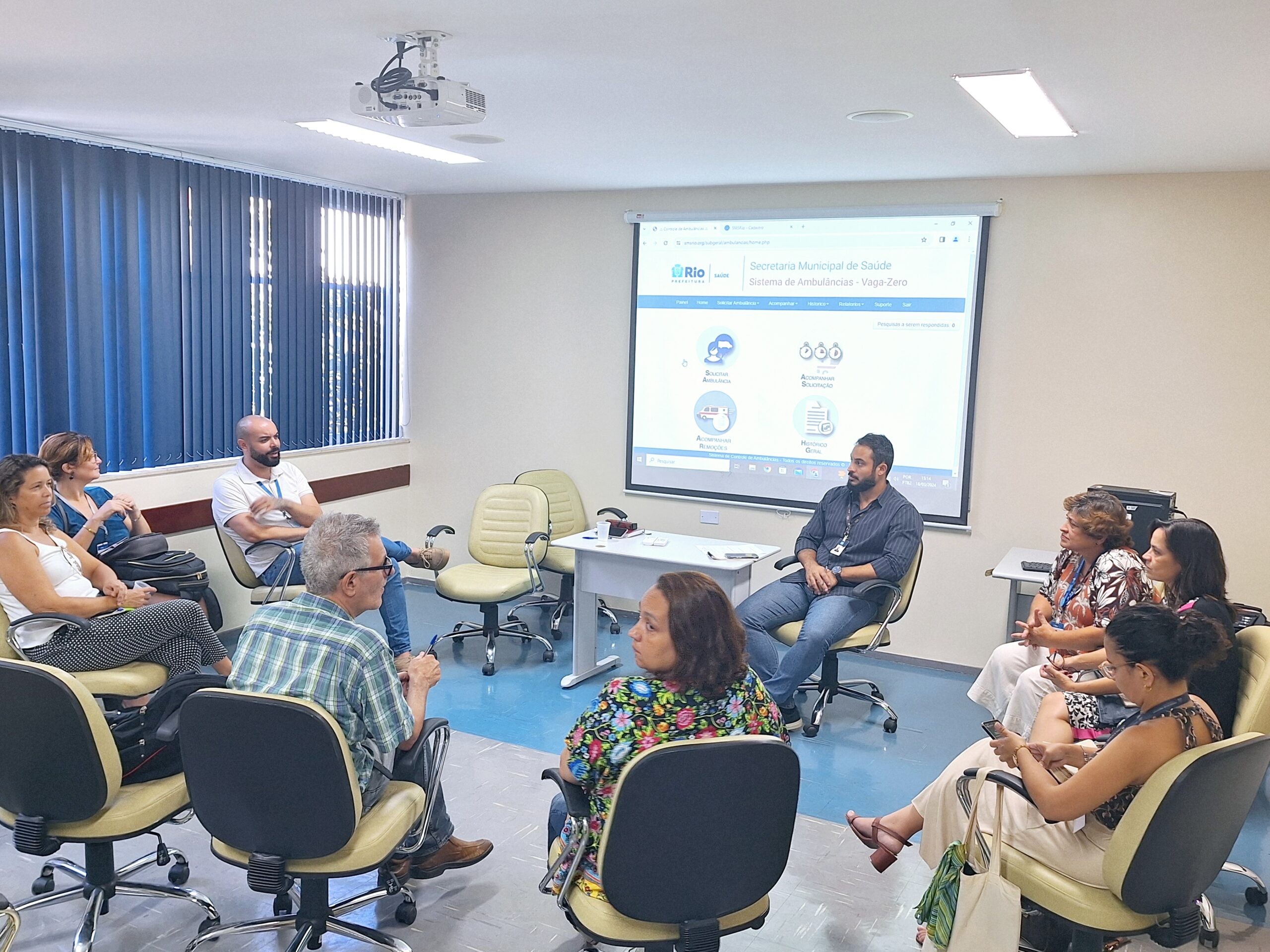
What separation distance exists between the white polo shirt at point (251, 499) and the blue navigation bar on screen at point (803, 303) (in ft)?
8.00

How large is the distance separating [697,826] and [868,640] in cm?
275

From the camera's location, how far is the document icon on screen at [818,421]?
588 centimetres

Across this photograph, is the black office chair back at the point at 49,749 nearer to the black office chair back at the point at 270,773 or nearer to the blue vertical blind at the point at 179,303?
the black office chair back at the point at 270,773

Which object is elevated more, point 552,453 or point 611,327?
point 611,327

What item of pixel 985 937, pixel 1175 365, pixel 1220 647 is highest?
pixel 1175 365

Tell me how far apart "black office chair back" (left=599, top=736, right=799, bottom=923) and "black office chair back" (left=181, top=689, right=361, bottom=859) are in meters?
0.68

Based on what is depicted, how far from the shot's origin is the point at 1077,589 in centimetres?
392

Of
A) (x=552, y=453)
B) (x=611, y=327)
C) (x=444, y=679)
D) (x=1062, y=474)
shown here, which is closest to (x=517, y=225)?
(x=611, y=327)

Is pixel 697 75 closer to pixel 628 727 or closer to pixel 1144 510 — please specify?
pixel 628 727

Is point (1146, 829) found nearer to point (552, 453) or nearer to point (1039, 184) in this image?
point (1039, 184)

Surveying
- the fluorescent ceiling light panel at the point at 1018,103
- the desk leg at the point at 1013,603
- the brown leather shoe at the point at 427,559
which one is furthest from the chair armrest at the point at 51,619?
the desk leg at the point at 1013,603

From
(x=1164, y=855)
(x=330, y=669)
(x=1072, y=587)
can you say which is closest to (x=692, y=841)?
(x=330, y=669)

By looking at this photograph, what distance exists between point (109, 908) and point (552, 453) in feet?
13.7

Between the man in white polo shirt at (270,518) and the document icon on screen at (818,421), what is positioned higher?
the document icon on screen at (818,421)
